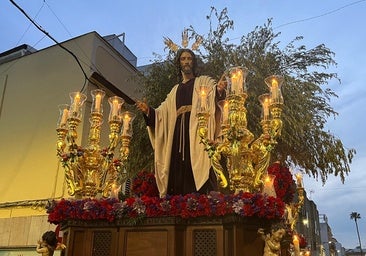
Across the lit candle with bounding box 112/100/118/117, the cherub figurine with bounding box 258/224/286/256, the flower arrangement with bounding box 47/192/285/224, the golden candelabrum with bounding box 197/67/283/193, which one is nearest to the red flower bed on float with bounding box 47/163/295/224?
the flower arrangement with bounding box 47/192/285/224

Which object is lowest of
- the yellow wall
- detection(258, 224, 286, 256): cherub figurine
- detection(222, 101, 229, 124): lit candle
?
detection(258, 224, 286, 256): cherub figurine

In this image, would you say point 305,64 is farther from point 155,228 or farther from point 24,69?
point 24,69

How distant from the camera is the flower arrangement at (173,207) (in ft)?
12.3

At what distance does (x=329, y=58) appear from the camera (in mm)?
8773

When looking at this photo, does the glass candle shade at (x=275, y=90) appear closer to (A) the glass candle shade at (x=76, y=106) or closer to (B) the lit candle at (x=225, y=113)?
(B) the lit candle at (x=225, y=113)

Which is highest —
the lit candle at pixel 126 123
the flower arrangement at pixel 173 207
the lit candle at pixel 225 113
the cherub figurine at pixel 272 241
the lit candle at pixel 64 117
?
the lit candle at pixel 126 123

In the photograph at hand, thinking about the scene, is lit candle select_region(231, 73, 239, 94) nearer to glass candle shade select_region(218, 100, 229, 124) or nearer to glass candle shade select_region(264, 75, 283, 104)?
glass candle shade select_region(218, 100, 229, 124)

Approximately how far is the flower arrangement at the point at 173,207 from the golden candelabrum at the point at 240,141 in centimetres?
48

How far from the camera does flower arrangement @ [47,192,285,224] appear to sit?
3764mm

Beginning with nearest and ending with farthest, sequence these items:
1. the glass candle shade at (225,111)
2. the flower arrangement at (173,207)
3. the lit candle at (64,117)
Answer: the flower arrangement at (173,207) → the glass candle shade at (225,111) → the lit candle at (64,117)

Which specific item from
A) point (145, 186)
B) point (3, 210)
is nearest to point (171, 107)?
point (145, 186)

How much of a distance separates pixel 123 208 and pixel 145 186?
132 centimetres

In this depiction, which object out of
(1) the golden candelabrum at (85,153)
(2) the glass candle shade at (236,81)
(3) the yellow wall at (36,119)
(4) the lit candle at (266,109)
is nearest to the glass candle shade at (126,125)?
(1) the golden candelabrum at (85,153)

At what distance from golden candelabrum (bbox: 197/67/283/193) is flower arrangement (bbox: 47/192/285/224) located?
48 centimetres
